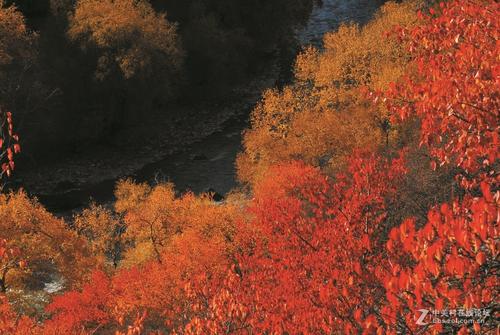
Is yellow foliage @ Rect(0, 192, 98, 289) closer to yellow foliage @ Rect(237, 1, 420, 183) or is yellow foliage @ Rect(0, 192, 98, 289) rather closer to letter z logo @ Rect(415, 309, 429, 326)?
yellow foliage @ Rect(237, 1, 420, 183)

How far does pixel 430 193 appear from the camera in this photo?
3309cm

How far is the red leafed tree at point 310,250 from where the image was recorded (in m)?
26.3

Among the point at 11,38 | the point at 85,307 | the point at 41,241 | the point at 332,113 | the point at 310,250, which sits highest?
the point at 11,38

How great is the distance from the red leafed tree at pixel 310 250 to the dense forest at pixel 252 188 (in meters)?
0.19

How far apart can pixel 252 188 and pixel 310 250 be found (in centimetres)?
1703

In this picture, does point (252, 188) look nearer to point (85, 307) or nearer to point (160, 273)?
point (160, 273)

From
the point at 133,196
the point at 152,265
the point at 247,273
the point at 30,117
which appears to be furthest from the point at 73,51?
the point at 247,273

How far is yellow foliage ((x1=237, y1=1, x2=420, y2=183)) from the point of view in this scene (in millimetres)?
50688

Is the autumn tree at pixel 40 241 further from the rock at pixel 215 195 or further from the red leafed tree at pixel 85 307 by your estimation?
the rock at pixel 215 195

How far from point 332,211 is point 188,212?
13934mm

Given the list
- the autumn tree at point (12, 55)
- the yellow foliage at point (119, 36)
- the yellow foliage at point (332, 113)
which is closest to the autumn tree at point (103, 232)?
the autumn tree at point (12, 55)

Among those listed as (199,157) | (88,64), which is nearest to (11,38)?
(88,64)

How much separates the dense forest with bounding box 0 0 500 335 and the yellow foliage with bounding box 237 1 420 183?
21cm

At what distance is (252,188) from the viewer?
54406 millimetres
